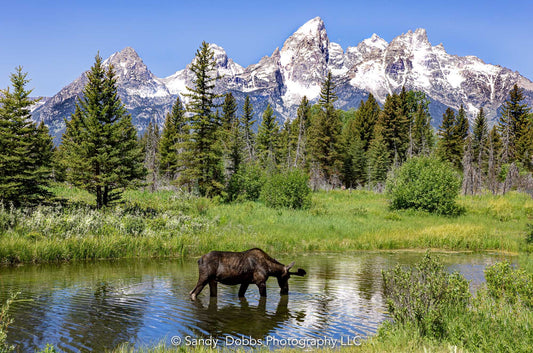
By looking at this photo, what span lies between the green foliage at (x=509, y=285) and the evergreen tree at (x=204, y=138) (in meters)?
32.7

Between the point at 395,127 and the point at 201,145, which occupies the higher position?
the point at 395,127

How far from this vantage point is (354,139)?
267 ft

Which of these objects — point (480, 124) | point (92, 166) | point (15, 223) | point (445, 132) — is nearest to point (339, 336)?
point (15, 223)

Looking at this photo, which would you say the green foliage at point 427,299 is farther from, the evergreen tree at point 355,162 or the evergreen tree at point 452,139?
the evergreen tree at point 452,139

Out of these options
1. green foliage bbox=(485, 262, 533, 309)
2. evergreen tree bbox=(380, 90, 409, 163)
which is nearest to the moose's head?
green foliage bbox=(485, 262, 533, 309)

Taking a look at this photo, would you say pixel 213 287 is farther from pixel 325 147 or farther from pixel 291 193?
pixel 325 147

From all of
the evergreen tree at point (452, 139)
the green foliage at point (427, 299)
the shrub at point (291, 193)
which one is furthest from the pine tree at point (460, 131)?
the green foliage at point (427, 299)

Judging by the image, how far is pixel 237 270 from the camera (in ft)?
35.9

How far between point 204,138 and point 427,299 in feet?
115

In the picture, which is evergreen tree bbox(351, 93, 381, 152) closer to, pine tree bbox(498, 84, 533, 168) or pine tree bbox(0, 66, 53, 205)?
pine tree bbox(498, 84, 533, 168)

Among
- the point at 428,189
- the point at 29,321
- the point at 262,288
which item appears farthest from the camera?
the point at 428,189

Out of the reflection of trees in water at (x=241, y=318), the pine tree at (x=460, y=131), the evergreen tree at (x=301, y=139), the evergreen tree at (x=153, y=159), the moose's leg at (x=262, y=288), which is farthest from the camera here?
the pine tree at (x=460, y=131)


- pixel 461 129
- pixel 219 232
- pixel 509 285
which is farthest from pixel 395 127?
A: pixel 509 285

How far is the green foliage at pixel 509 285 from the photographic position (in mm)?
8805
